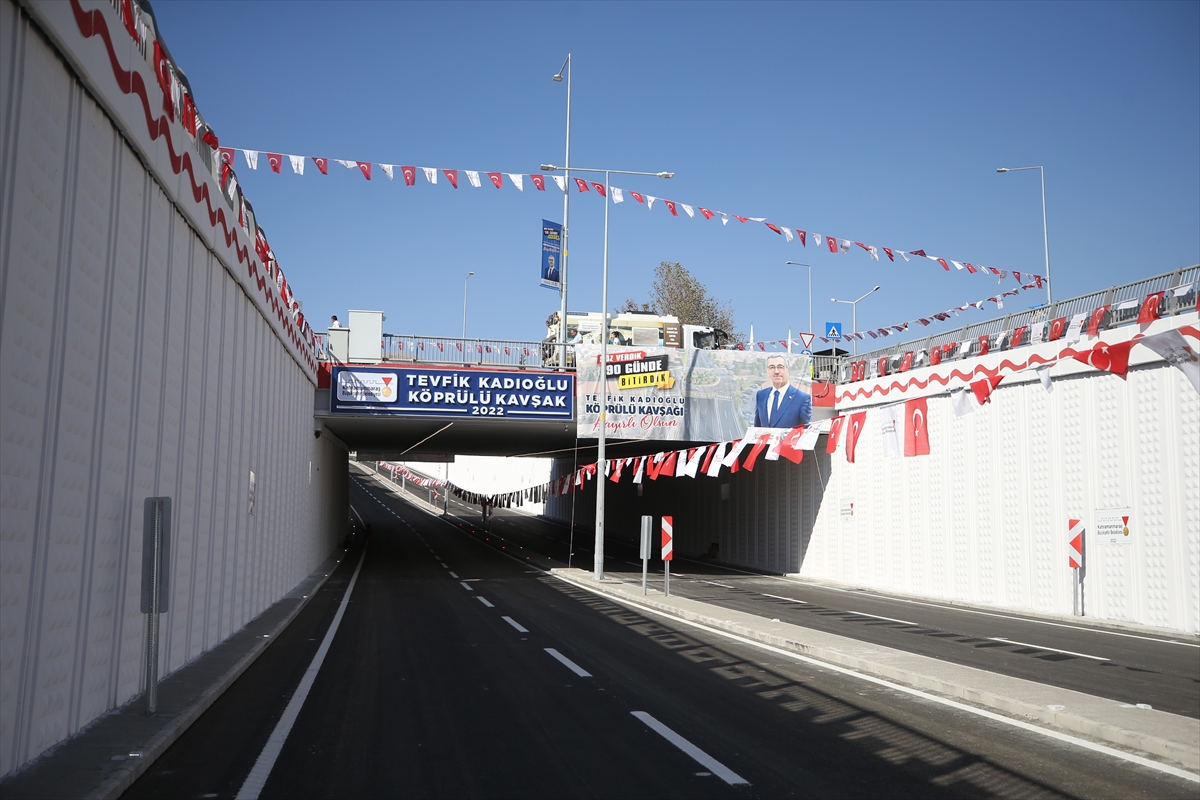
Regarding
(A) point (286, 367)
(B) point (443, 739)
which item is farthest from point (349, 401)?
(B) point (443, 739)

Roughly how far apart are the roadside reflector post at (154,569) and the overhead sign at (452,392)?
69.7ft

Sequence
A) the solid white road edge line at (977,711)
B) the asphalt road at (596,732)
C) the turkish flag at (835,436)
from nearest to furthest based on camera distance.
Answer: the asphalt road at (596,732), the solid white road edge line at (977,711), the turkish flag at (835,436)

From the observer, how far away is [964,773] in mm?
7078

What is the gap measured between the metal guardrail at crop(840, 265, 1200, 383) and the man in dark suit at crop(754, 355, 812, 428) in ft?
7.69

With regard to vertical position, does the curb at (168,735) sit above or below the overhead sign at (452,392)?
below

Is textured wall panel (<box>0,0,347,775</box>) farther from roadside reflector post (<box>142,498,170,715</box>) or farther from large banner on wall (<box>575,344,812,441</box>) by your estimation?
large banner on wall (<box>575,344,812,441</box>)

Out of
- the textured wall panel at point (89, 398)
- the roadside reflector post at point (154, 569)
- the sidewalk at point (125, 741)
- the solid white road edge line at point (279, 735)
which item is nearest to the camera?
the sidewalk at point (125, 741)

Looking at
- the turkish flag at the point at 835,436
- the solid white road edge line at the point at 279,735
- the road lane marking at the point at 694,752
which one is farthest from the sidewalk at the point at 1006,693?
the solid white road edge line at the point at 279,735

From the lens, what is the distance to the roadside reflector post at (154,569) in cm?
840

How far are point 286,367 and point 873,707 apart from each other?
50.8ft

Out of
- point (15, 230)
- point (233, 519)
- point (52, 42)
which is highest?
point (52, 42)

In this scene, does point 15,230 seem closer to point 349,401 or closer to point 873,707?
point 873,707

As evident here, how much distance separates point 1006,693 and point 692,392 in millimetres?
22684

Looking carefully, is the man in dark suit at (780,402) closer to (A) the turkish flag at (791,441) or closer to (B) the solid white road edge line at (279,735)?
(A) the turkish flag at (791,441)
